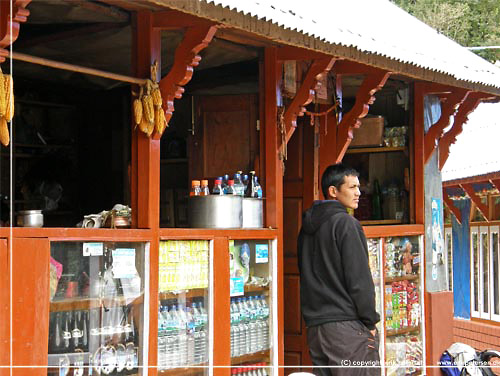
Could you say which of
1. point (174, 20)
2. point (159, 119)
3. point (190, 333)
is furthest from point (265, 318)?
point (174, 20)

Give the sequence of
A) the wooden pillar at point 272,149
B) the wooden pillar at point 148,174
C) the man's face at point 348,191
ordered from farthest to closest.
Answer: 1. the wooden pillar at point 272,149
2. the man's face at point 348,191
3. the wooden pillar at point 148,174

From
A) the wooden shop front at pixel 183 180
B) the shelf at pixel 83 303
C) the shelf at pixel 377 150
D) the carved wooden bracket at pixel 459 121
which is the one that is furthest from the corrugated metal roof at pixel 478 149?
the shelf at pixel 83 303

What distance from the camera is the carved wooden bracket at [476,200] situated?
13.8 meters

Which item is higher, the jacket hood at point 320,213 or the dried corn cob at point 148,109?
the dried corn cob at point 148,109

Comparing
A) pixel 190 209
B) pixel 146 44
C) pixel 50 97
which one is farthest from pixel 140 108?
pixel 50 97

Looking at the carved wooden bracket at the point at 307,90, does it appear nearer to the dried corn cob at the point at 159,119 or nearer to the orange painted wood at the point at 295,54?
the orange painted wood at the point at 295,54

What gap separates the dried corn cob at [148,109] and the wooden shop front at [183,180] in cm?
7

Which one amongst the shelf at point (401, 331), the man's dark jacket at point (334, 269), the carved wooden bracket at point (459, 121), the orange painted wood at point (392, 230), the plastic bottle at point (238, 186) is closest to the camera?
the man's dark jacket at point (334, 269)

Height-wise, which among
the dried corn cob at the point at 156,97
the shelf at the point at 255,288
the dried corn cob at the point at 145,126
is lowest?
the shelf at the point at 255,288

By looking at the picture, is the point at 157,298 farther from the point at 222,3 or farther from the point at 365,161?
the point at 365,161

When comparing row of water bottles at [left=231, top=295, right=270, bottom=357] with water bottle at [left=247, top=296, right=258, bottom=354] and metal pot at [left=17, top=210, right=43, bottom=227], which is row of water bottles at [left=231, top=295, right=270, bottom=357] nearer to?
water bottle at [left=247, top=296, right=258, bottom=354]

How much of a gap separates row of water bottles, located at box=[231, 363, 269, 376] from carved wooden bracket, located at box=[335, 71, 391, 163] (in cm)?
217

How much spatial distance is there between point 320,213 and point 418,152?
370cm

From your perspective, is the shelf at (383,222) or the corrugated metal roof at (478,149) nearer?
the shelf at (383,222)
